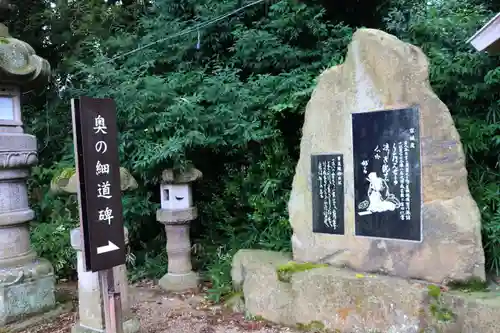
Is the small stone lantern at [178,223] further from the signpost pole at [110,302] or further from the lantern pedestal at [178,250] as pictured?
the signpost pole at [110,302]

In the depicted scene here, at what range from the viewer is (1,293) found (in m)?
4.48

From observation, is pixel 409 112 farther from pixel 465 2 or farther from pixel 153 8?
pixel 153 8

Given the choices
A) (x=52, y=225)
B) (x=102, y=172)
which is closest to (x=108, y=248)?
(x=102, y=172)

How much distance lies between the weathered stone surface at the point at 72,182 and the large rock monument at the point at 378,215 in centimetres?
173

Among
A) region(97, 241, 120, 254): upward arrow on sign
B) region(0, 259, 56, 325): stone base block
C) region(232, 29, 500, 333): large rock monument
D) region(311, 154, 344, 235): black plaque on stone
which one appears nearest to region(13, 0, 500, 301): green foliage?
region(232, 29, 500, 333): large rock monument

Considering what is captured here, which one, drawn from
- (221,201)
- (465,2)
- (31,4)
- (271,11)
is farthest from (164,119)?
(31,4)

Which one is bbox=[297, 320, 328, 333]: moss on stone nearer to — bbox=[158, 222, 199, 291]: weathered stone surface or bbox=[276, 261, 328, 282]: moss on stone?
bbox=[276, 261, 328, 282]: moss on stone

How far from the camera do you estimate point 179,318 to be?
4789 millimetres

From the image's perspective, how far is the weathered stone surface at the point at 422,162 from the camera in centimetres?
380

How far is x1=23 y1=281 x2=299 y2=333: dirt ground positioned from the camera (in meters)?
4.45

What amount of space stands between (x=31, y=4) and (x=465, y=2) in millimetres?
8234

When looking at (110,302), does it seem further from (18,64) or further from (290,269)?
(18,64)

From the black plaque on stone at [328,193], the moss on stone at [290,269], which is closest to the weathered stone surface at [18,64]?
the black plaque on stone at [328,193]

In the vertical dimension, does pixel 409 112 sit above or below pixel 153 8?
below
